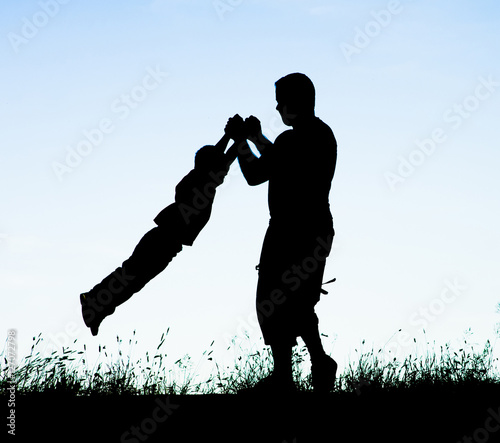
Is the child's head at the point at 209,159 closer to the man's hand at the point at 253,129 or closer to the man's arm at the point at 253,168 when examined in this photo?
the man's arm at the point at 253,168

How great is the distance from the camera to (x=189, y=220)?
592 cm

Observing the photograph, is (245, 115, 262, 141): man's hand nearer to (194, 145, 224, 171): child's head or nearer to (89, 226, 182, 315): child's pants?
(194, 145, 224, 171): child's head

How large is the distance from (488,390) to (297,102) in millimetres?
3284

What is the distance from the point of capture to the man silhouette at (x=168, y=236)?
19.4 feet

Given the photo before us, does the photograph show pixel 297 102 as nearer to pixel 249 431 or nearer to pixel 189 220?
pixel 189 220

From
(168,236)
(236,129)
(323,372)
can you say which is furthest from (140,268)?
(323,372)

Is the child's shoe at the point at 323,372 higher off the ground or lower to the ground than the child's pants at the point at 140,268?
lower

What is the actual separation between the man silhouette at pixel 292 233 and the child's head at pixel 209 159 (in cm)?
18

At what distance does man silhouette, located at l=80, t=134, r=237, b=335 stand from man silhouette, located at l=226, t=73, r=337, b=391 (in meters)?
0.27

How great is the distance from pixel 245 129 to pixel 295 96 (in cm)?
51

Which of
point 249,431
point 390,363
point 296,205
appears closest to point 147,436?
point 249,431

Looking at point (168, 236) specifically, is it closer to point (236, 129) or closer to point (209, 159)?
point (209, 159)

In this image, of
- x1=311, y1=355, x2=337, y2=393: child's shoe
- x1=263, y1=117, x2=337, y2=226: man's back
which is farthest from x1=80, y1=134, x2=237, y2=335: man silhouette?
x1=311, y1=355, x2=337, y2=393: child's shoe

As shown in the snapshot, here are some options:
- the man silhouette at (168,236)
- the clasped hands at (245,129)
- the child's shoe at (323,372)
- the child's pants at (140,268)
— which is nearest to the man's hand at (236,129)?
the clasped hands at (245,129)
